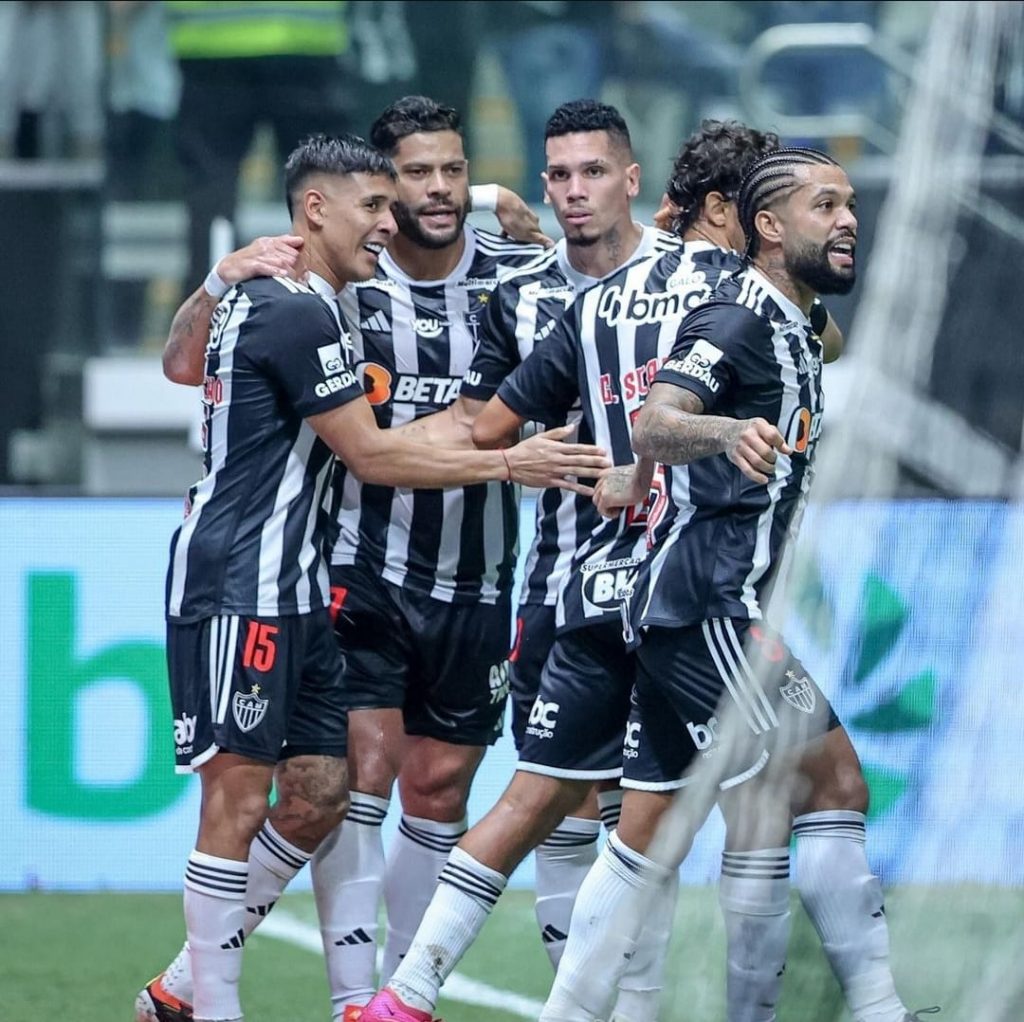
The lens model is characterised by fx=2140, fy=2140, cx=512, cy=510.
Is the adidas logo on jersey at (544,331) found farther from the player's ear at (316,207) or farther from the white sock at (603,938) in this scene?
the white sock at (603,938)

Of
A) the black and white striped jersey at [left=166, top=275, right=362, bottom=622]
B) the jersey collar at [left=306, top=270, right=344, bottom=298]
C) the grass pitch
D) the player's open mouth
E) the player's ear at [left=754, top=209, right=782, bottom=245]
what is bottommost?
the grass pitch

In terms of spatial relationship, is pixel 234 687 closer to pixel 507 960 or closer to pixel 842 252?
pixel 842 252

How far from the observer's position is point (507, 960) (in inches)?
225

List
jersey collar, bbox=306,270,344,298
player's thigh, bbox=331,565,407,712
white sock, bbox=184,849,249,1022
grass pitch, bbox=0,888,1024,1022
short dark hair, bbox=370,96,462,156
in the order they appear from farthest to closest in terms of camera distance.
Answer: short dark hair, bbox=370,96,462,156
player's thigh, bbox=331,565,407,712
jersey collar, bbox=306,270,344,298
white sock, bbox=184,849,249,1022
grass pitch, bbox=0,888,1024,1022

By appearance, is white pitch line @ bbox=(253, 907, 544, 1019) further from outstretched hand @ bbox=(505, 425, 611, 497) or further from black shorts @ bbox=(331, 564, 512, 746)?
outstretched hand @ bbox=(505, 425, 611, 497)

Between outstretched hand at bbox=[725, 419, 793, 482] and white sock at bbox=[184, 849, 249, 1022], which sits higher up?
outstretched hand at bbox=[725, 419, 793, 482]

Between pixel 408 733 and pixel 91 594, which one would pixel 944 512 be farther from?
pixel 91 594

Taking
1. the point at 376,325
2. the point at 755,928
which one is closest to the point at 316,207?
the point at 376,325

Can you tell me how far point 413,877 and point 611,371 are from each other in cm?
134

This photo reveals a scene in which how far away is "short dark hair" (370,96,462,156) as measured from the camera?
5070 millimetres

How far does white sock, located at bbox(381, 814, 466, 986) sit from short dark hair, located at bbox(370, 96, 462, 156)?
1605mm

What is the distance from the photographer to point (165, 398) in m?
8.83

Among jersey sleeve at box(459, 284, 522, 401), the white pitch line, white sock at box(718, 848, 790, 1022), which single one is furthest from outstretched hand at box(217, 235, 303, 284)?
the white pitch line

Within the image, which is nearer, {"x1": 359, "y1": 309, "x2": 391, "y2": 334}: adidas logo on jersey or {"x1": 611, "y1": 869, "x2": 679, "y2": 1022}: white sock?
{"x1": 611, "y1": 869, "x2": 679, "y2": 1022}: white sock
